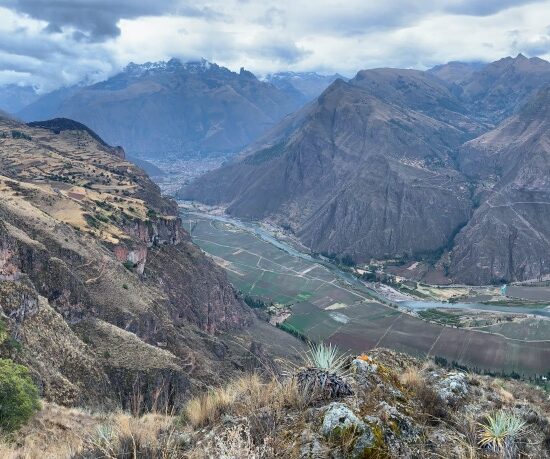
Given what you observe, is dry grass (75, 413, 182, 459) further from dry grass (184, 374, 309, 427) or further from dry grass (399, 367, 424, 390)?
dry grass (399, 367, 424, 390)

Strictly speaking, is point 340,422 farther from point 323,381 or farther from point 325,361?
point 325,361

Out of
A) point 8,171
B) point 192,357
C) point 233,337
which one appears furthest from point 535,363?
point 8,171

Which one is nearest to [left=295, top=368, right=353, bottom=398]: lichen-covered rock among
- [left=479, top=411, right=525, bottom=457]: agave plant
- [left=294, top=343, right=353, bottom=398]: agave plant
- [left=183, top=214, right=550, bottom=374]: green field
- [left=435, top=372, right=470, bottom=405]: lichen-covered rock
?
[left=294, top=343, right=353, bottom=398]: agave plant

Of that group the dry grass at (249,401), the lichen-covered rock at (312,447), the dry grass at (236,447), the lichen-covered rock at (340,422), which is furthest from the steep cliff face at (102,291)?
the lichen-covered rock at (340,422)

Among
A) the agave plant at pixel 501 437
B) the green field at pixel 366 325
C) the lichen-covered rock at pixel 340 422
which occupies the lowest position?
the green field at pixel 366 325

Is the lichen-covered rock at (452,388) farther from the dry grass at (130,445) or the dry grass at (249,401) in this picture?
the dry grass at (130,445)

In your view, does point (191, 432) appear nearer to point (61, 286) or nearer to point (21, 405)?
point (21, 405)
